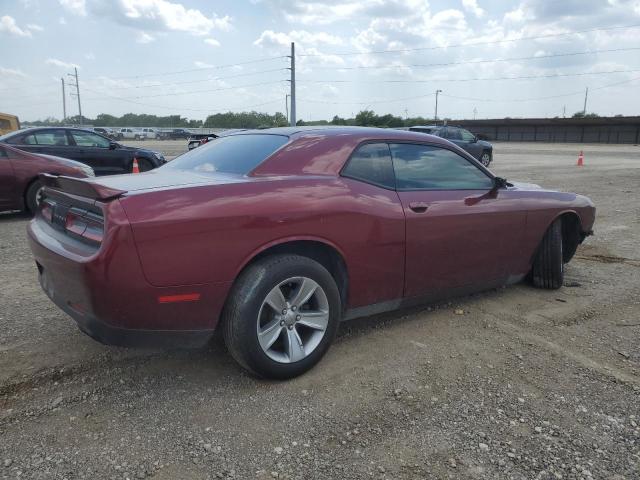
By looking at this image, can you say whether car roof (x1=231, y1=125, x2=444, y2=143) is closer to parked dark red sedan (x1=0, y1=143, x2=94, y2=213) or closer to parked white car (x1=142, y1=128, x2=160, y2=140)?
parked dark red sedan (x1=0, y1=143, x2=94, y2=213)

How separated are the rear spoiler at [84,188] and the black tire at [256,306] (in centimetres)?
81

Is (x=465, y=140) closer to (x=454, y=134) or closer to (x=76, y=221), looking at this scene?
(x=454, y=134)

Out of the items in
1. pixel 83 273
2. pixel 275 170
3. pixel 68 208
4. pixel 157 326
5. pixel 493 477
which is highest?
pixel 275 170

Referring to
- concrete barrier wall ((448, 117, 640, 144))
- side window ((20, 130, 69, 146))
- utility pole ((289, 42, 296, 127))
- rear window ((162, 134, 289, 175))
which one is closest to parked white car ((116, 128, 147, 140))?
utility pole ((289, 42, 296, 127))

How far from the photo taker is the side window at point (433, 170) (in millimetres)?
3639

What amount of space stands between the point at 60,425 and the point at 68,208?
121 cm

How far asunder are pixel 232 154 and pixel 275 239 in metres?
0.97

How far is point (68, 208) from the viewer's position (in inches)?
117

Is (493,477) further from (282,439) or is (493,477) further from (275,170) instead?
(275,170)

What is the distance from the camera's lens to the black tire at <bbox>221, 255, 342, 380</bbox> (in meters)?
2.77

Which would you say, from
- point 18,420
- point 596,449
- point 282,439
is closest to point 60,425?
point 18,420

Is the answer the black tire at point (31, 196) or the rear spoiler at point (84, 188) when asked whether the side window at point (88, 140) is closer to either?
the black tire at point (31, 196)

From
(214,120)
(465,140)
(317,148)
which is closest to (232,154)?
(317,148)

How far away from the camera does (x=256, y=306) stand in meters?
2.79
